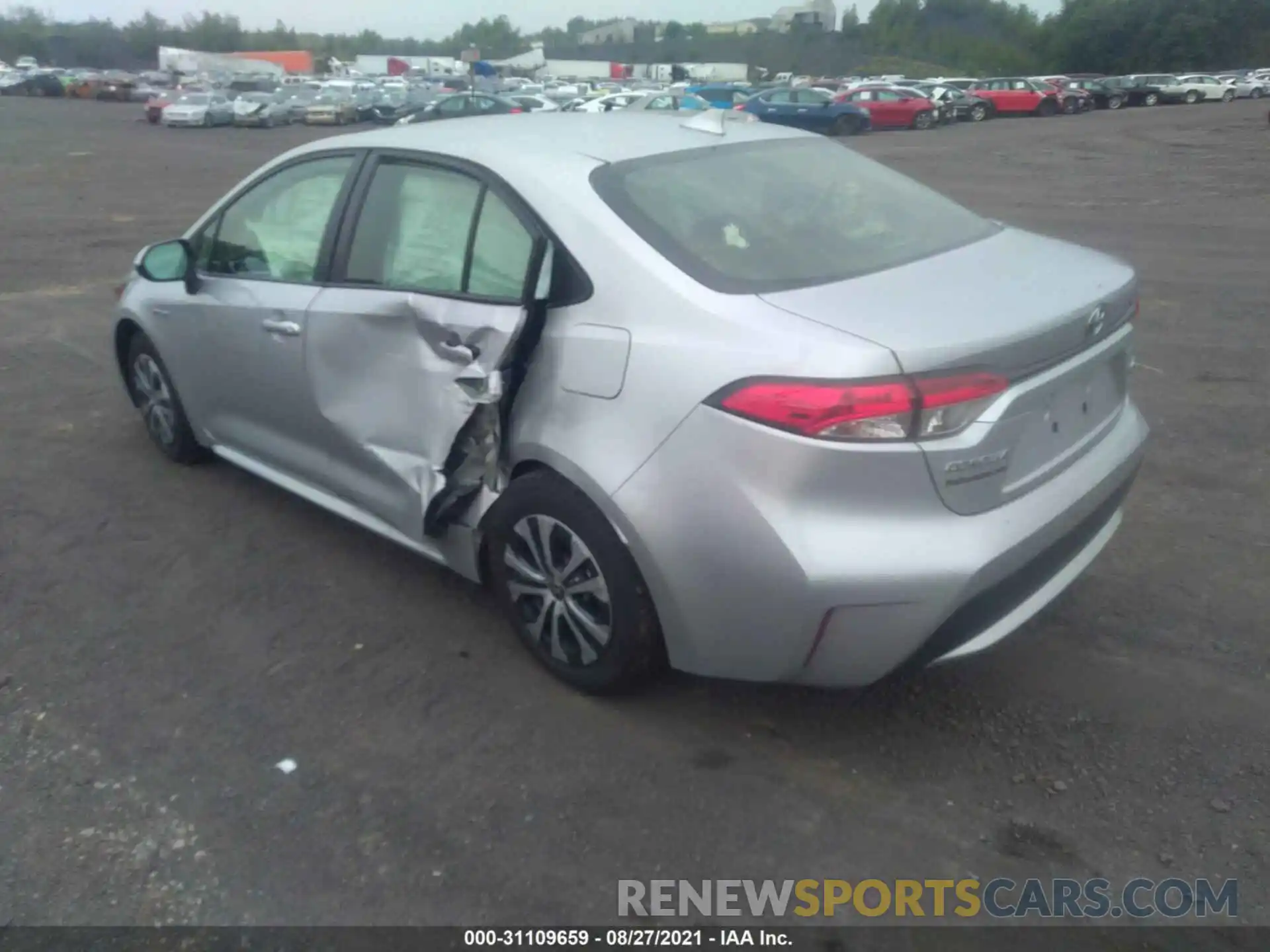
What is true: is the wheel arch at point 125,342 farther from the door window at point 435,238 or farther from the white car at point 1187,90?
the white car at point 1187,90

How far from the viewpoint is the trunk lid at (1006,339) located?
286 cm

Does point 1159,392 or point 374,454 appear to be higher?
point 374,454

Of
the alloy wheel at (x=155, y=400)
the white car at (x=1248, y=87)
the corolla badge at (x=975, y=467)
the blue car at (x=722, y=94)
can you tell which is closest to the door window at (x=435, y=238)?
the corolla badge at (x=975, y=467)

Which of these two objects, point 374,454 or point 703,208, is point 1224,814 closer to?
point 703,208

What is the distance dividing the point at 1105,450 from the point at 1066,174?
18214mm

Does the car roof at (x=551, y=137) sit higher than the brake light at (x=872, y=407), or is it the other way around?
the car roof at (x=551, y=137)

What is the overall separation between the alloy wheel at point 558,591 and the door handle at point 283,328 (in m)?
1.27

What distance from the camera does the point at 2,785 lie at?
→ 325 centimetres

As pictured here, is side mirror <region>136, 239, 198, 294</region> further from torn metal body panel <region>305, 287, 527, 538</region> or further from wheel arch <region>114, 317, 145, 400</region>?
torn metal body panel <region>305, 287, 527, 538</region>

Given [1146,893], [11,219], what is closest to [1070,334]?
[1146,893]

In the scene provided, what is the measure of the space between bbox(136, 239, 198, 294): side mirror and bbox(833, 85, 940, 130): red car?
34192 mm

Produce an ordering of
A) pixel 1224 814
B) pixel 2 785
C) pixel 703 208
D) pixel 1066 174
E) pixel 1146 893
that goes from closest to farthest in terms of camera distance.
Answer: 1. pixel 1146 893
2. pixel 1224 814
3. pixel 2 785
4. pixel 703 208
5. pixel 1066 174

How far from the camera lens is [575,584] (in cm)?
343

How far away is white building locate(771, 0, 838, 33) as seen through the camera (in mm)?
115088
